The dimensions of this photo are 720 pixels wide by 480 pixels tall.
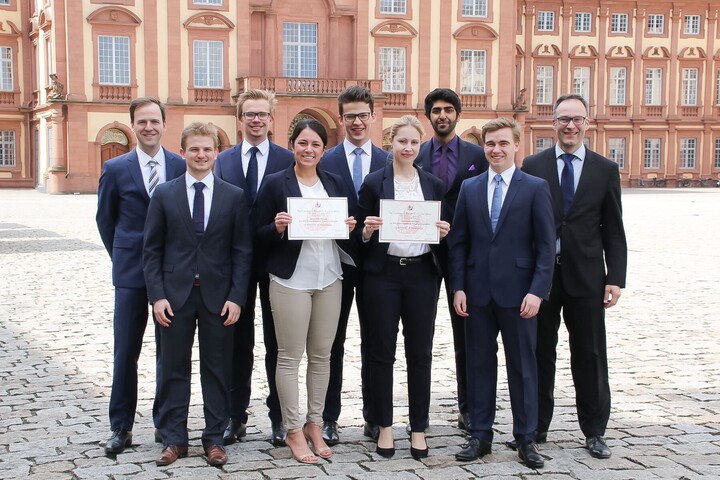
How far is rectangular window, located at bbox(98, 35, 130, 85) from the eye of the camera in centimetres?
4012

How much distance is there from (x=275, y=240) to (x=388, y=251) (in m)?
0.74

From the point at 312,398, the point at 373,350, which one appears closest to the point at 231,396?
the point at 312,398

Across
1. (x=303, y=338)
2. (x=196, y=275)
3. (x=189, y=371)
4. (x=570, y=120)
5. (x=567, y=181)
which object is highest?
(x=570, y=120)

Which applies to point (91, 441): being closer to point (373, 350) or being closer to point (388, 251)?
point (373, 350)

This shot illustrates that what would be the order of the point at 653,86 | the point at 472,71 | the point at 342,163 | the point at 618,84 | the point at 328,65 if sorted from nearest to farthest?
the point at 342,163, the point at 328,65, the point at 472,71, the point at 618,84, the point at 653,86

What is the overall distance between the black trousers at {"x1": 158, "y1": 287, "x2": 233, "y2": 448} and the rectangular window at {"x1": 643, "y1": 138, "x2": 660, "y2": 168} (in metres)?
52.6

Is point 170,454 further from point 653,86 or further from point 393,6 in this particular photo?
point 653,86

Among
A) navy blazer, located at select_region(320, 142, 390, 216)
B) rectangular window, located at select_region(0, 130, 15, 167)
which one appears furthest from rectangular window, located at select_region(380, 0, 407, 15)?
navy blazer, located at select_region(320, 142, 390, 216)

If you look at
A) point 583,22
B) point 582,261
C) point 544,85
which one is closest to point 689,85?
point 583,22

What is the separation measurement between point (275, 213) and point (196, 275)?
645 millimetres

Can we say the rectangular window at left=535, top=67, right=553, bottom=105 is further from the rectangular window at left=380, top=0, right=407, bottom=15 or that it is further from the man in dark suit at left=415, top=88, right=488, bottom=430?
the man in dark suit at left=415, top=88, right=488, bottom=430

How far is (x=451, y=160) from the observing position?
6488 mm

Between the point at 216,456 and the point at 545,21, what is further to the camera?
the point at 545,21

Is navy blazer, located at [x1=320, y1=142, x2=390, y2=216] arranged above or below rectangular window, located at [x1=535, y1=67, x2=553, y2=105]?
below
